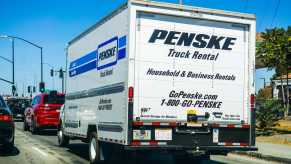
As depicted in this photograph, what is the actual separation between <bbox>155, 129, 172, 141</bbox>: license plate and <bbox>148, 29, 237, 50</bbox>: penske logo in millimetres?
1789

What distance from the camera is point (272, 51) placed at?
904 inches

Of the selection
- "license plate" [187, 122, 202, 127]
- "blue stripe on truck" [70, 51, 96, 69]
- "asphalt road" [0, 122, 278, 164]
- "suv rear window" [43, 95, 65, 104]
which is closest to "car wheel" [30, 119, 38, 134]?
"suv rear window" [43, 95, 65, 104]

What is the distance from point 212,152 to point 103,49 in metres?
3.33

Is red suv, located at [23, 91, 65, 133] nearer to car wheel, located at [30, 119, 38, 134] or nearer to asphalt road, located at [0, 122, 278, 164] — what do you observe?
car wheel, located at [30, 119, 38, 134]

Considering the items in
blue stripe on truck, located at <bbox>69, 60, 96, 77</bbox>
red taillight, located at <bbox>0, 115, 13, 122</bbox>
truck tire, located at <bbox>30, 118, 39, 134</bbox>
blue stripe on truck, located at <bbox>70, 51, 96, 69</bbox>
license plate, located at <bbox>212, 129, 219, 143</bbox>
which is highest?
blue stripe on truck, located at <bbox>70, 51, 96, 69</bbox>

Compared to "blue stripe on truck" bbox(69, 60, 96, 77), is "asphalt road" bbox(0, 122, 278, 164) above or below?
below

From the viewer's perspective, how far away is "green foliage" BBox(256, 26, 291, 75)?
22.8 meters

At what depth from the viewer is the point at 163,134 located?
33.7 feet

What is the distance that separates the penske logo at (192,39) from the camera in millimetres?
10430

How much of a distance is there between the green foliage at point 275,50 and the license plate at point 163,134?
1370 cm

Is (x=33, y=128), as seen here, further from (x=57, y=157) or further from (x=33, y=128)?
(x=57, y=157)

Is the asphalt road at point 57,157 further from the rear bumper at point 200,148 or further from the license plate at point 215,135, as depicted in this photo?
the license plate at point 215,135

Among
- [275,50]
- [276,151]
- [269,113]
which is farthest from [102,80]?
[269,113]

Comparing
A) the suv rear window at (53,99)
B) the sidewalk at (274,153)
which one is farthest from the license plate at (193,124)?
the suv rear window at (53,99)
